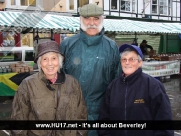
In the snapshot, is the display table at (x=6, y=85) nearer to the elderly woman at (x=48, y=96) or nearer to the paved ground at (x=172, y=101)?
the paved ground at (x=172, y=101)

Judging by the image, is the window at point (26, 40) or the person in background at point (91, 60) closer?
the person in background at point (91, 60)

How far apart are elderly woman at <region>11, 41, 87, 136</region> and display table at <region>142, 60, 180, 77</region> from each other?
10.2 m

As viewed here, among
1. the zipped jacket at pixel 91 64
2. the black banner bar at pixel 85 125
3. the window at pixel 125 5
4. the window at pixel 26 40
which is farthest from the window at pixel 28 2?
the black banner bar at pixel 85 125

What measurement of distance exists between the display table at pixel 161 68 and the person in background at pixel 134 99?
9.95m

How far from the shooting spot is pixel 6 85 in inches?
332

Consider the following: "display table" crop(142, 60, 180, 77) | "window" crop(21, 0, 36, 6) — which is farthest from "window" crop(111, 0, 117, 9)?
"display table" crop(142, 60, 180, 77)

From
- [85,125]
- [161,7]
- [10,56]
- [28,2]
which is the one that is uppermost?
[161,7]

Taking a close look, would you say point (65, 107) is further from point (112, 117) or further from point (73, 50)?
point (73, 50)

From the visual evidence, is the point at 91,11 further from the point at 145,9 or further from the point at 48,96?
the point at 145,9

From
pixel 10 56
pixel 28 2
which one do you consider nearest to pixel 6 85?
pixel 10 56

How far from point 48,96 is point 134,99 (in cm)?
80

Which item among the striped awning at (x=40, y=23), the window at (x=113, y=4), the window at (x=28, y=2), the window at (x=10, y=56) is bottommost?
the window at (x=10, y=56)

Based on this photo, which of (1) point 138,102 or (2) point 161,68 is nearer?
(1) point 138,102

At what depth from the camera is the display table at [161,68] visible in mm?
12359
